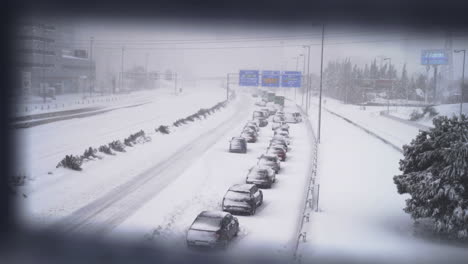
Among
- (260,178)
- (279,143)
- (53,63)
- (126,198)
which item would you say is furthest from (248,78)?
(53,63)

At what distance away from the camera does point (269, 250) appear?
13.5 metres

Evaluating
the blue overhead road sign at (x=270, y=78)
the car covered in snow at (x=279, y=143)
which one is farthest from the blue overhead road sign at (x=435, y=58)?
→ the car covered in snow at (x=279, y=143)

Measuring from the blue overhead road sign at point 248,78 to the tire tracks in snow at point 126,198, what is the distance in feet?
43.0

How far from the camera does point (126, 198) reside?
62.7ft

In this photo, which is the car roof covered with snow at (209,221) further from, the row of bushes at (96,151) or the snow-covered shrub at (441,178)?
the row of bushes at (96,151)

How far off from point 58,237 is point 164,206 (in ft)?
15.0

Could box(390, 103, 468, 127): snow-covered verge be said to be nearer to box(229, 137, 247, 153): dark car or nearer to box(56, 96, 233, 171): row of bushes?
box(229, 137, 247, 153): dark car

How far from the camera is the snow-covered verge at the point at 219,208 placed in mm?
14141

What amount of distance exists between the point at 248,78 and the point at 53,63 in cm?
3745


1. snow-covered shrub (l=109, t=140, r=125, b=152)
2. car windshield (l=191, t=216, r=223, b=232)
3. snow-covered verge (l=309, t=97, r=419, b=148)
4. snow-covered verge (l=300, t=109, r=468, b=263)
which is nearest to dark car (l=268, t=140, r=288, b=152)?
snow-covered verge (l=300, t=109, r=468, b=263)

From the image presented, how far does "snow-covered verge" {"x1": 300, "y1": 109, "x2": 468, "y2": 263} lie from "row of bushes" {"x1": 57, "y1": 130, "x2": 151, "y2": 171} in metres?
11.1

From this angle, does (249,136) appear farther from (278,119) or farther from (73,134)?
(278,119)

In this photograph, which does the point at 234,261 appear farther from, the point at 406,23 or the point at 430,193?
the point at 406,23

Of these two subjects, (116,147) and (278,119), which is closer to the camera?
(116,147)
